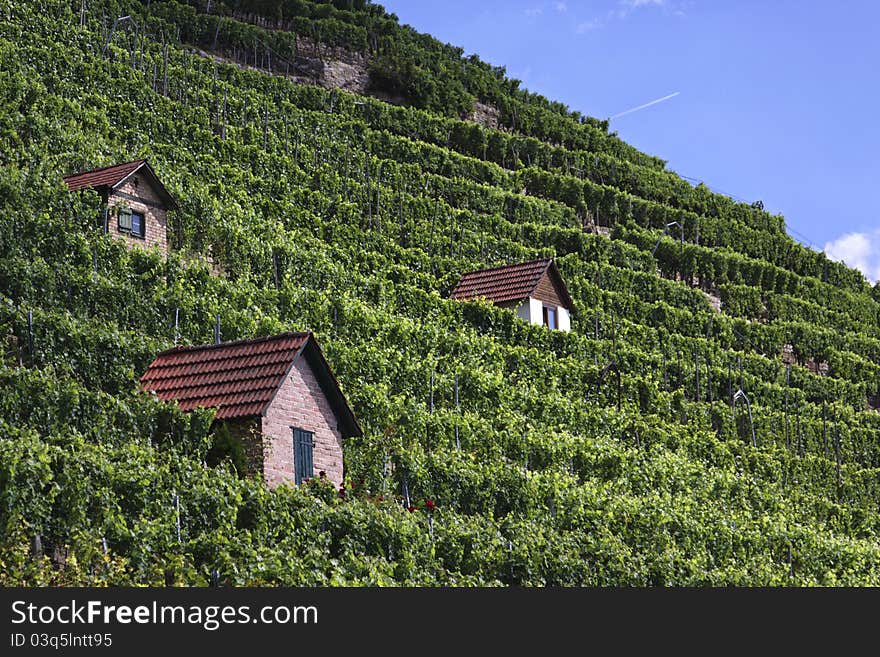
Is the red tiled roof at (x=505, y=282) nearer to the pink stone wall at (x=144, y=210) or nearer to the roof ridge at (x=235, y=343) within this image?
the pink stone wall at (x=144, y=210)

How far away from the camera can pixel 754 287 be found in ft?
181

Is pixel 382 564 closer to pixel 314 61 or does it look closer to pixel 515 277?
pixel 515 277

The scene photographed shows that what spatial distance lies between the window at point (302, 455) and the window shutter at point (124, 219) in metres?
9.35

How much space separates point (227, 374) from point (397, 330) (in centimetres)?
913

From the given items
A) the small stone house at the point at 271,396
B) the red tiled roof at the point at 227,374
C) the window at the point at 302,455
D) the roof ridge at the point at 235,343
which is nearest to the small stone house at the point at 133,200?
the roof ridge at the point at 235,343

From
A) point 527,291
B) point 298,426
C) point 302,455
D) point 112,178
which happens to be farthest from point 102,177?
point 527,291

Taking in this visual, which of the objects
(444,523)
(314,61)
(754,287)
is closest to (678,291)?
(754,287)

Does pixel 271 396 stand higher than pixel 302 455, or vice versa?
pixel 271 396

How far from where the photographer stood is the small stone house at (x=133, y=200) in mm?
29922

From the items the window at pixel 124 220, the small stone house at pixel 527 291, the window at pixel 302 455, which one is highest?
the small stone house at pixel 527 291

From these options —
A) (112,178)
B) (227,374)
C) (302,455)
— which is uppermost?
(112,178)

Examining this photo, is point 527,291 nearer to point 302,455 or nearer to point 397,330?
point 397,330

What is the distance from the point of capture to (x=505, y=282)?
131 ft

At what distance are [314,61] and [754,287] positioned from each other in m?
21.8
